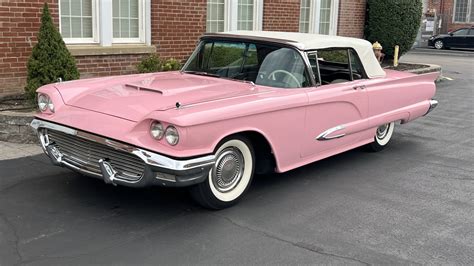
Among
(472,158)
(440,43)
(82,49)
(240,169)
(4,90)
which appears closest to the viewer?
(240,169)

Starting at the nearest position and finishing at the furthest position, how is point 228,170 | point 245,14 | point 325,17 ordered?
point 228,170 → point 245,14 → point 325,17

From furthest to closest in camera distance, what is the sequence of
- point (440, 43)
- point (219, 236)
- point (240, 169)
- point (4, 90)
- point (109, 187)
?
point (440, 43) < point (4, 90) < point (109, 187) < point (240, 169) < point (219, 236)

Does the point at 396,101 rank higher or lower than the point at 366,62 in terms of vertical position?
lower

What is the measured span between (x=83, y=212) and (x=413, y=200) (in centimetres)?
297

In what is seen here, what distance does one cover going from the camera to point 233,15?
35.7 ft

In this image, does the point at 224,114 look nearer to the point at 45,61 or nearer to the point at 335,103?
the point at 335,103

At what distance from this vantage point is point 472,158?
6.54 metres

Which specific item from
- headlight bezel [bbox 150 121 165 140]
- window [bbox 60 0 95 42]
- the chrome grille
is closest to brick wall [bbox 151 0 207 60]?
window [bbox 60 0 95 42]

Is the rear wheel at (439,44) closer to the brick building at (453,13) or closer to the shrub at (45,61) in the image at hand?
the brick building at (453,13)

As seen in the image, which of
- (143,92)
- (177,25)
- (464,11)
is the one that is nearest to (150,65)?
(177,25)

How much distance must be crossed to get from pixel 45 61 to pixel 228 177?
372 cm

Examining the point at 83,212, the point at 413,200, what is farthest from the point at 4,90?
the point at 413,200

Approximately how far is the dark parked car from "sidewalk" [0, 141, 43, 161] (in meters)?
26.5

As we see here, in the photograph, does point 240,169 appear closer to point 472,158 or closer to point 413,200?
point 413,200
